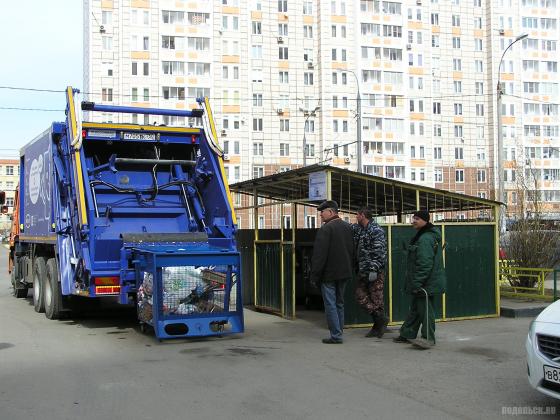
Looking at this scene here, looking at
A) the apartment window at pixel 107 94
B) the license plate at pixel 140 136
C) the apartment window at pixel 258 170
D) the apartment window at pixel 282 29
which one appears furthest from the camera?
the apartment window at pixel 282 29

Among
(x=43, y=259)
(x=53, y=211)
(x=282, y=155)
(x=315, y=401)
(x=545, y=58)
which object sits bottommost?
(x=315, y=401)

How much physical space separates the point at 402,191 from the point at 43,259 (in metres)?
6.81

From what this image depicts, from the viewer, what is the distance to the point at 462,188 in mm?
69375

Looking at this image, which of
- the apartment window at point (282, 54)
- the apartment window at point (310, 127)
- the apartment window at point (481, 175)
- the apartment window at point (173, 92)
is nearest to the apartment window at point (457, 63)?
the apartment window at point (481, 175)

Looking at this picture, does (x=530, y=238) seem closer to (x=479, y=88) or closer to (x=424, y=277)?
(x=424, y=277)

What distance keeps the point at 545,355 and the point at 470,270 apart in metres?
6.18

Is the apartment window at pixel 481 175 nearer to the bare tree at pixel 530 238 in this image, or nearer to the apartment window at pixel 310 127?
the apartment window at pixel 310 127

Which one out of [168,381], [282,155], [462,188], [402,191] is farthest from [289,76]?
[168,381]

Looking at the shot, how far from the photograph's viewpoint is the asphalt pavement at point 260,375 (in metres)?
5.68

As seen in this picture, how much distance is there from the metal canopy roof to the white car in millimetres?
5008

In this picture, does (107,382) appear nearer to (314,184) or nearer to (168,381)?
(168,381)

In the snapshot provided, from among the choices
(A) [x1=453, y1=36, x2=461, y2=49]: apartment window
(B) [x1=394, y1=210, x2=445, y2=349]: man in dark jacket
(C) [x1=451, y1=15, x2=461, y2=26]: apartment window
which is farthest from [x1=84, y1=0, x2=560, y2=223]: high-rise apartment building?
(B) [x1=394, y1=210, x2=445, y2=349]: man in dark jacket

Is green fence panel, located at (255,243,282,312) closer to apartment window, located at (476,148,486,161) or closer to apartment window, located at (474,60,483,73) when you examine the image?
apartment window, located at (476,148,486,161)

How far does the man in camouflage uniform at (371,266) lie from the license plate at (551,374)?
389 centimetres
